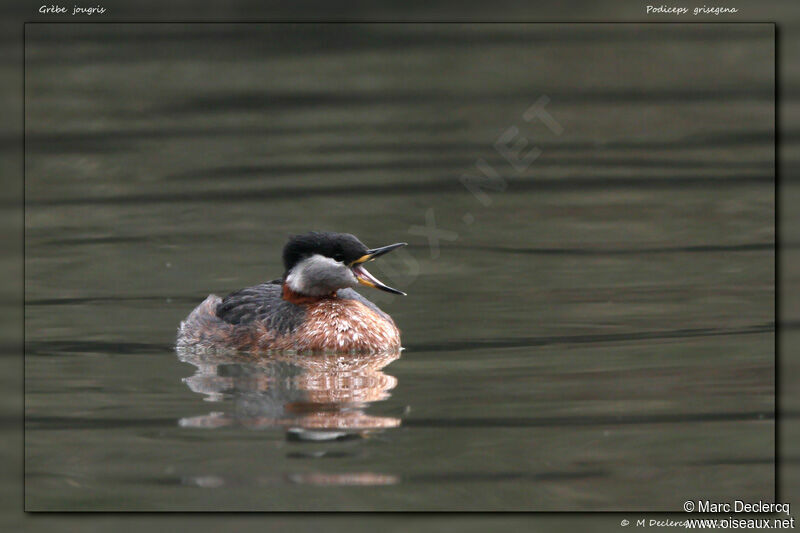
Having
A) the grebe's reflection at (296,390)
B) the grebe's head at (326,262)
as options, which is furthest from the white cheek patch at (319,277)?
the grebe's reflection at (296,390)

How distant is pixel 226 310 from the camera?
10.9m

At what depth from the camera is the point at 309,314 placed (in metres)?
10.8

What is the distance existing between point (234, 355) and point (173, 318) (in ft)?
2.32

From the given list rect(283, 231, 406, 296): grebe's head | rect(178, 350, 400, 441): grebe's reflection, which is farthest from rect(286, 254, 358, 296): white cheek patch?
rect(178, 350, 400, 441): grebe's reflection

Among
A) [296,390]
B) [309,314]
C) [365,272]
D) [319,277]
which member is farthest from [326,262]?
[296,390]

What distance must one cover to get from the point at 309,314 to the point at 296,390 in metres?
1.36

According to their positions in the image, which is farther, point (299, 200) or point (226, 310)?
point (299, 200)

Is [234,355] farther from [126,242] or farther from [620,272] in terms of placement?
[620,272]

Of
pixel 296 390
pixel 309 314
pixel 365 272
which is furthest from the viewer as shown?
pixel 309 314

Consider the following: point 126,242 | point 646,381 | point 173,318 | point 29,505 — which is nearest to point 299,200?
point 126,242

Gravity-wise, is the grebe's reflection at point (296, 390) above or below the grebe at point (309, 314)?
below

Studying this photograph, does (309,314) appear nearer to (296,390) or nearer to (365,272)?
(365,272)

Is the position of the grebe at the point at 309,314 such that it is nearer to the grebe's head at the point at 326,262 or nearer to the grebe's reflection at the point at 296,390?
the grebe's head at the point at 326,262

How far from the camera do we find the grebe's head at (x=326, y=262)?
34.4 feet
